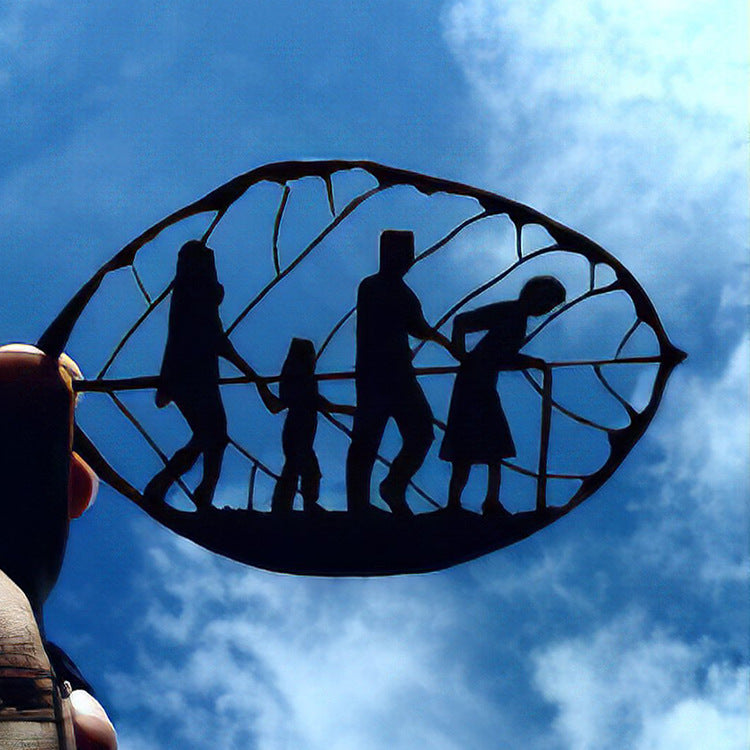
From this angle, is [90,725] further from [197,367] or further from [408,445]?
[408,445]

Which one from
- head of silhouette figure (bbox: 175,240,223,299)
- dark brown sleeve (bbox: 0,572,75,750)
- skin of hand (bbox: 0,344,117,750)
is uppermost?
head of silhouette figure (bbox: 175,240,223,299)

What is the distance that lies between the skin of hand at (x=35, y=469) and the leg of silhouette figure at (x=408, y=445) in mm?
1681

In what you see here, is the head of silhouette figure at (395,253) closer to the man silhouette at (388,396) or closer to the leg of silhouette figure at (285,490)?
the man silhouette at (388,396)

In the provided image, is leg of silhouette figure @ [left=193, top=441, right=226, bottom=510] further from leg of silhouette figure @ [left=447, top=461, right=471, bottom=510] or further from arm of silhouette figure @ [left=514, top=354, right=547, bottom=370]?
arm of silhouette figure @ [left=514, top=354, right=547, bottom=370]

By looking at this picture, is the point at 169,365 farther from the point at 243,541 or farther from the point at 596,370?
the point at 596,370

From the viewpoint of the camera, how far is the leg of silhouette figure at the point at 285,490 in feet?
24.1

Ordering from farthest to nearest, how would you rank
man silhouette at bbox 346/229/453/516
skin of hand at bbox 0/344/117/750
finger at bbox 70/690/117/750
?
man silhouette at bbox 346/229/453/516 < skin of hand at bbox 0/344/117/750 < finger at bbox 70/690/117/750

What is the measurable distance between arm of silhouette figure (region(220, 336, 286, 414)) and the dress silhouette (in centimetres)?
2

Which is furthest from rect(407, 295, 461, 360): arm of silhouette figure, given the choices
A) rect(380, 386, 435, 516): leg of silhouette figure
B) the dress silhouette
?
the dress silhouette

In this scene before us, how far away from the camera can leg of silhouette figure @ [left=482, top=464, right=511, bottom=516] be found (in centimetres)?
729

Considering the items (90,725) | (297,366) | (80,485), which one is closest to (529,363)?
(297,366)

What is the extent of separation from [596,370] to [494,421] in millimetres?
638

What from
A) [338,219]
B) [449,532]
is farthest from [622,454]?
[338,219]

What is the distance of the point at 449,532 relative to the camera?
7199 mm
